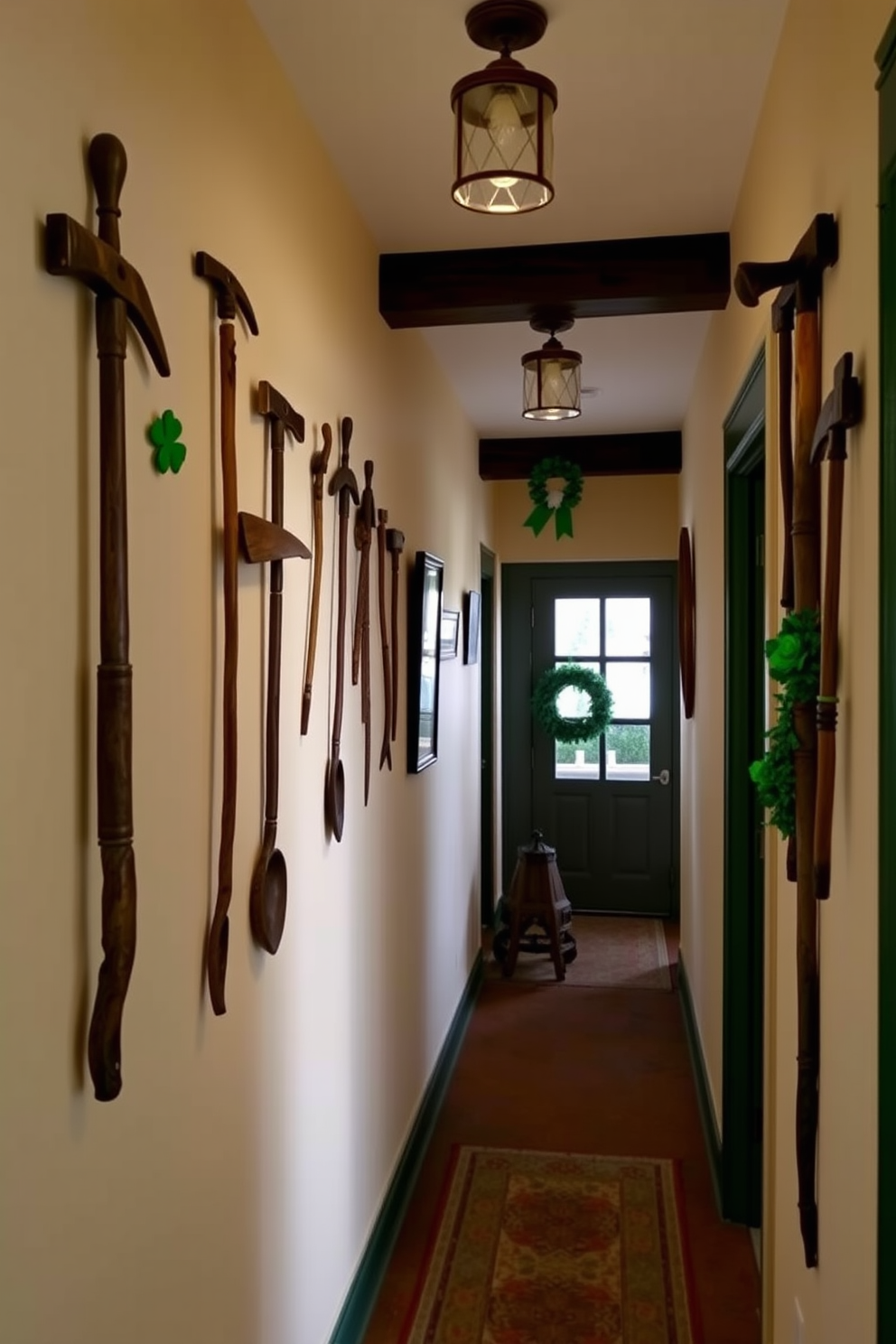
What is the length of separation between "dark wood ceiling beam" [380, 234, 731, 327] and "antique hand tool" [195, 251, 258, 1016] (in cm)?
124

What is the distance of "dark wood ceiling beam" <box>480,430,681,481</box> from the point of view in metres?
4.68

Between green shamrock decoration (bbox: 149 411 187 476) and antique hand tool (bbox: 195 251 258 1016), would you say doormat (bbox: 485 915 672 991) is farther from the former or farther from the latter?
green shamrock decoration (bbox: 149 411 187 476)

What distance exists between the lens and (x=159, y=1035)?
128 centimetres

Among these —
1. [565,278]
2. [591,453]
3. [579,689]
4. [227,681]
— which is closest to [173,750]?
[227,681]

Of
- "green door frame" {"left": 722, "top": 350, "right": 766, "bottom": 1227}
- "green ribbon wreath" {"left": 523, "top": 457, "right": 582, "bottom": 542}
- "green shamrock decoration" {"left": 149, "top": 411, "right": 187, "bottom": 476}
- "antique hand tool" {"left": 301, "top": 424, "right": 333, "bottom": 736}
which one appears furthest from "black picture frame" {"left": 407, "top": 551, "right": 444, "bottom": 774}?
"green shamrock decoration" {"left": 149, "top": 411, "right": 187, "bottom": 476}

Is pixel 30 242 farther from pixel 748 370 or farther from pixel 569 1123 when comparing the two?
pixel 569 1123

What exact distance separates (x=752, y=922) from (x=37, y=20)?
2.46m

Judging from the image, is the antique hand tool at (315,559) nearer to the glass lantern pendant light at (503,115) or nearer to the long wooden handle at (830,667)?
the glass lantern pendant light at (503,115)

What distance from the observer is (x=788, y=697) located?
139 centimetres

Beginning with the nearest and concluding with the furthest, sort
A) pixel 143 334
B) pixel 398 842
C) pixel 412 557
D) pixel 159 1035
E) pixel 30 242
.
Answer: pixel 30 242 → pixel 143 334 → pixel 159 1035 → pixel 398 842 → pixel 412 557

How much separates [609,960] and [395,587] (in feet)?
9.39

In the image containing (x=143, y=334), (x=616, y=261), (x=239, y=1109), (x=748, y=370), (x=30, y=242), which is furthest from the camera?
(x=616, y=261)

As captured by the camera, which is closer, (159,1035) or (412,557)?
(159,1035)

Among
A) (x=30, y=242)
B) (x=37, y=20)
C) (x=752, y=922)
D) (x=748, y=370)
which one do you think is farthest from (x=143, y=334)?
(x=752, y=922)
